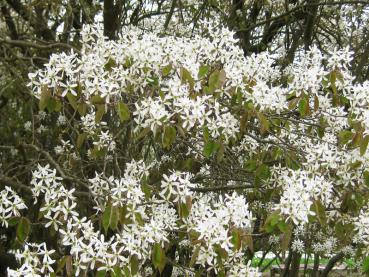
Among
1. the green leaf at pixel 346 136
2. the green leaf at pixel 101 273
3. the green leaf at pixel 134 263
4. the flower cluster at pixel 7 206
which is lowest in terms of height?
the green leaf at pixel 101 273

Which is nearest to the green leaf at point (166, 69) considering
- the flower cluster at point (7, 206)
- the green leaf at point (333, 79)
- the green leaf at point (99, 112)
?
the green leaf at point (99, 112)

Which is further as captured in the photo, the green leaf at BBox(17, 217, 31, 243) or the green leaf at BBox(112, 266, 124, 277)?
the green leaf at BBox(17, 217, 31, 243)

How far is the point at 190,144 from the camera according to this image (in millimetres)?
3406

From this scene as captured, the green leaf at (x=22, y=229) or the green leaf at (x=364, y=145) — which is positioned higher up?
the green leaf at (x=364, y=145)

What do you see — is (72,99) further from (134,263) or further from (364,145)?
(364,145)

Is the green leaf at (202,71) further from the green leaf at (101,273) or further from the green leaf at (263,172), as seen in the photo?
the green leaf at (101,273)

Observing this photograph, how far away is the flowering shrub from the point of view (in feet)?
8.57

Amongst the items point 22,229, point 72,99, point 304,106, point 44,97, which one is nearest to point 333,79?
point 304,106

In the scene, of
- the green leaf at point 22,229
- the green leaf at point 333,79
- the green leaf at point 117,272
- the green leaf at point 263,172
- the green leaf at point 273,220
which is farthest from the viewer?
the green leaf at point 263,172

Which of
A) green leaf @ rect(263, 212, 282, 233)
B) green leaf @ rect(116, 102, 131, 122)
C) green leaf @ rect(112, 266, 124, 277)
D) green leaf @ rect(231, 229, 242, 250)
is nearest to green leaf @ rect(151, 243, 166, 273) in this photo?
green leaf @ rect(112, 266, 124, 277)

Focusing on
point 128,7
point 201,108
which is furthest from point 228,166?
point 128,7

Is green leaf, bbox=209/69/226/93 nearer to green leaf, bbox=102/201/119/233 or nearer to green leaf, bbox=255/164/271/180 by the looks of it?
green leaf, bbox=255/164/271/180

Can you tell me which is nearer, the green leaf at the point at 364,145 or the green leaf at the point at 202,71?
the green leaf at the point at 364,145

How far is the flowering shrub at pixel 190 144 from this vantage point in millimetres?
2611
